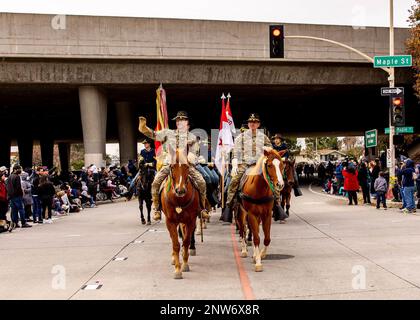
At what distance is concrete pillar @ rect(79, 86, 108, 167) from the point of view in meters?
35.9

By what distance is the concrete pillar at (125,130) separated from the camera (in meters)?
44.0

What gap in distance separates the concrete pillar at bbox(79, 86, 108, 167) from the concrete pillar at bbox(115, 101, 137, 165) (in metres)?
6.72

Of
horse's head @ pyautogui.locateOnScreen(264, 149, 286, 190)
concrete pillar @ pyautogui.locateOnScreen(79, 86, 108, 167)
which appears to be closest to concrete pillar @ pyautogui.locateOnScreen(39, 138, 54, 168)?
concrete pillar @ pyautogui.locateOnScreen(79, 86, 108, 167)

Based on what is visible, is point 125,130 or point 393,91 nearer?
point 393,91

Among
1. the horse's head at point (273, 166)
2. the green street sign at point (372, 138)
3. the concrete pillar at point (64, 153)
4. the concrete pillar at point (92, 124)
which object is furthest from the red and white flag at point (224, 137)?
the concrete pillar at point (64, 153)

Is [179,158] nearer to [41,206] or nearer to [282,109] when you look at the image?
[41,206]

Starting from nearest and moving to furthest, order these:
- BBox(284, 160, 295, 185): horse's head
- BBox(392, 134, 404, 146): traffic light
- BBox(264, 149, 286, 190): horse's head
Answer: BBox(264, 149, 286, 190): horse's head
BBox(284, 160, 295, 185): horse's head
BBox(392, 134, 404, 146): traffic light

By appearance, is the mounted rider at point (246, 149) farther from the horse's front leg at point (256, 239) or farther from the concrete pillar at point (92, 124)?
the concrete pillar at point (92, 124)

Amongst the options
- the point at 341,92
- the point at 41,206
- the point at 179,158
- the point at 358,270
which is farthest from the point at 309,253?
the point at 341,92

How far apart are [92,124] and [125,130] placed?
7.46 m

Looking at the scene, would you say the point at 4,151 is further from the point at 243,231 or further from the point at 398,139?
the point at 243,231

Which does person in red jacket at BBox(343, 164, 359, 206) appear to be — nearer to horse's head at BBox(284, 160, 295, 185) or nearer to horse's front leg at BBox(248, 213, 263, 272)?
horse's head at BBox(284, 160, 295, 185)

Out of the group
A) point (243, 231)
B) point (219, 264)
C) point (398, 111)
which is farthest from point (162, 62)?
point (219, 264)

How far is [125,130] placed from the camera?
43969 mm
